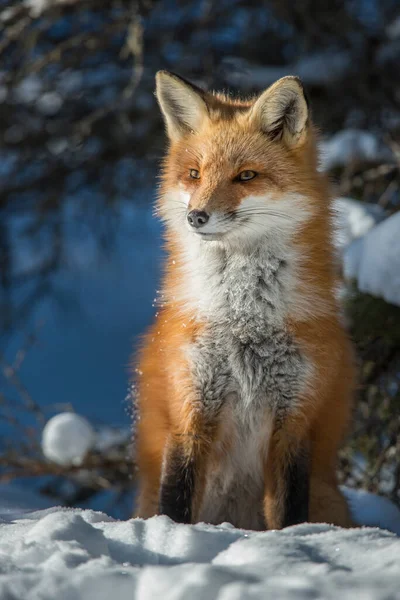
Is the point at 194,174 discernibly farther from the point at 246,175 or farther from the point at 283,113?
the point at 283,113

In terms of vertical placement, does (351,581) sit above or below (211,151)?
below

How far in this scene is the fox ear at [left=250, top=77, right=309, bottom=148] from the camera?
7.74 feet

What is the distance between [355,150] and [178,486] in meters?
2.91

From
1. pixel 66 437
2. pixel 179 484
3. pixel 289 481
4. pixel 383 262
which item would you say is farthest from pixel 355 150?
pixel 179 484

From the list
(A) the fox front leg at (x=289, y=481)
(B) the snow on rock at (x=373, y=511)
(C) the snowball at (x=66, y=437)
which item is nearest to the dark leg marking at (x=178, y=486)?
(A) the fox front leg at (x=289, y=481)

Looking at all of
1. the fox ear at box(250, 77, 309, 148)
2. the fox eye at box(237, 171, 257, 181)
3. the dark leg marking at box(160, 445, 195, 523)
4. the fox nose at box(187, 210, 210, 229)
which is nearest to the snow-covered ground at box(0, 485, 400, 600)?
the dark leg marking at box(160, 445, 195, 523)

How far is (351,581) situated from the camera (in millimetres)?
1385

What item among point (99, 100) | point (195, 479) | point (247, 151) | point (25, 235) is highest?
point (99, 100)

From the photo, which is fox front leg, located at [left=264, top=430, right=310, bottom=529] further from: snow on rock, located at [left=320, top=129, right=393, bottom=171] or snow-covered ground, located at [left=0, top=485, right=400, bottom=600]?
snow on rock, located at [left=320, top=129, right=393, bottom=171]

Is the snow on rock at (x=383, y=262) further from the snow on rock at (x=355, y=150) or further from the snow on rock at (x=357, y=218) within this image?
the snow on rock at (x=355, y=150)

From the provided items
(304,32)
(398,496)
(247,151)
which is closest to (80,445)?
(398,496)

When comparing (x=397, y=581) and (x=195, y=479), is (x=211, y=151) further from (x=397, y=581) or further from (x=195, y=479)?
(x=397, y=581)

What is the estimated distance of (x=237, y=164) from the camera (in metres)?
2.33

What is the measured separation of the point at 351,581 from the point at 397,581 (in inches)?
3.5
